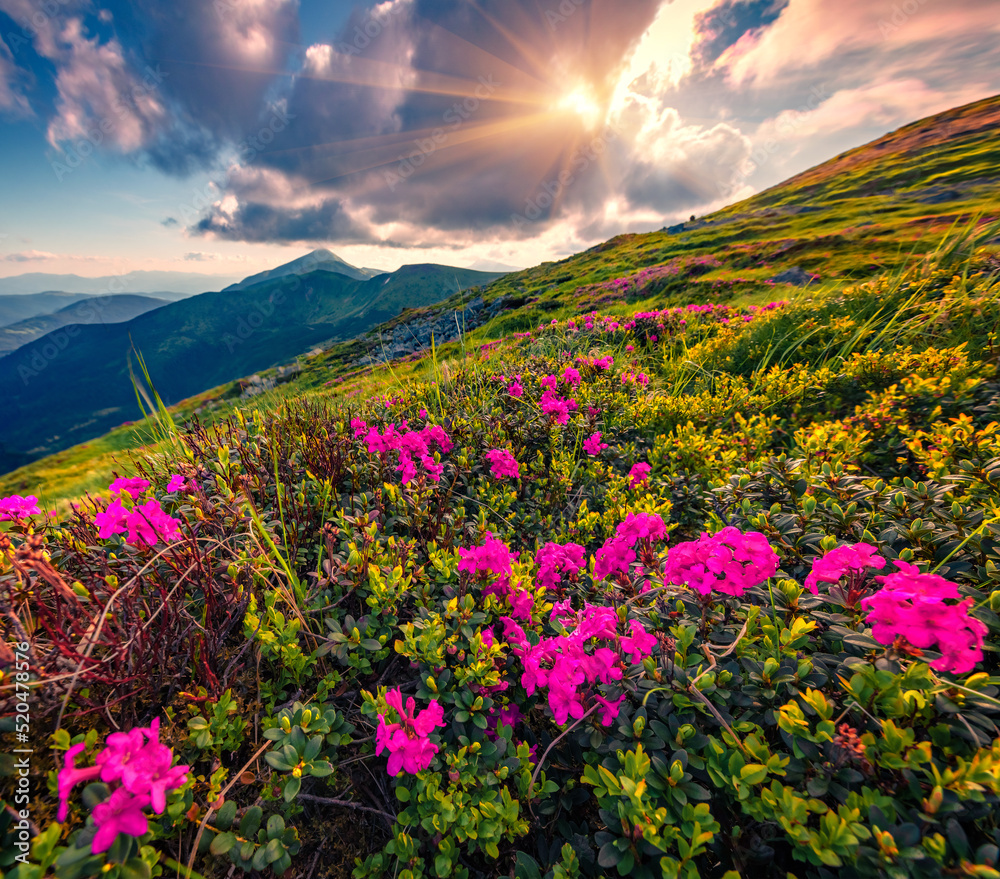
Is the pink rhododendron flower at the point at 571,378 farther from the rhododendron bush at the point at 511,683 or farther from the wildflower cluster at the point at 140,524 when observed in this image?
the wildflower cluster at the point at 140,524

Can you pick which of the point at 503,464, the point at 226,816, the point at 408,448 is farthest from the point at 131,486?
the point at 503,464

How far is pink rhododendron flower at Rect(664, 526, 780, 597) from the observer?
4.74 feet

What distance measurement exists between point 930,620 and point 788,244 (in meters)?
31.7

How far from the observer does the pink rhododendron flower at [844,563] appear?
4.46ft

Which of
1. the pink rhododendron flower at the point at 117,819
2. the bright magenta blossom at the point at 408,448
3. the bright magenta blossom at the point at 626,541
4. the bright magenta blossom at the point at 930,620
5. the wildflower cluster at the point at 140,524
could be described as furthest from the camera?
the bright magenta blossom at the point at 408,448

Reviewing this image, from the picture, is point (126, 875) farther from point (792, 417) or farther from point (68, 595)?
point (792, 417)

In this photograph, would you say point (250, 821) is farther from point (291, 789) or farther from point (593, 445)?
point (593, 445)

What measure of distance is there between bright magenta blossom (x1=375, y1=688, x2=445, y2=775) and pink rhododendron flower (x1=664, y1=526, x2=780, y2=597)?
105 cm

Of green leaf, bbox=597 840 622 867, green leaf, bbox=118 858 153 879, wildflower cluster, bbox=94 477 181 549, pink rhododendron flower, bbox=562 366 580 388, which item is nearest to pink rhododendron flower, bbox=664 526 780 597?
green leaf, bbox=597 840 622 867

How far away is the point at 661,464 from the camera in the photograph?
353cm

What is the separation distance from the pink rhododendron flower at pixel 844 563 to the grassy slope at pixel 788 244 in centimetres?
447

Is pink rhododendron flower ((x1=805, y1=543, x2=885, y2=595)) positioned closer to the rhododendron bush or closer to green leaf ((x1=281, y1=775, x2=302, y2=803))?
the rhododendron bush

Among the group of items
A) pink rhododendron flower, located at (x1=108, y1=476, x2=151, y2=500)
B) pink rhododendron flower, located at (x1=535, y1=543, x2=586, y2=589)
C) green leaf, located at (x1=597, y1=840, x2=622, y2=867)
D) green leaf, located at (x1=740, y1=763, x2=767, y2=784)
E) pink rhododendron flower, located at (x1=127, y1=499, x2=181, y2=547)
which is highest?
pink rhododendron flower, located at (x1=108, y1=476, x2=151, y2=500)

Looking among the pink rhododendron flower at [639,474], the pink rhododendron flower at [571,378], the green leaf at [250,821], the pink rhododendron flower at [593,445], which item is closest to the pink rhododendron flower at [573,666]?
the green leaf at [250,821]
